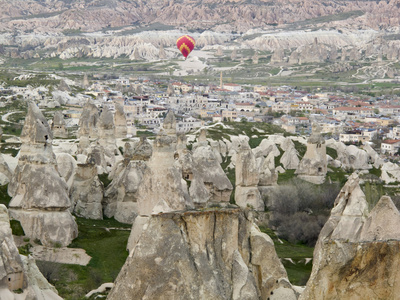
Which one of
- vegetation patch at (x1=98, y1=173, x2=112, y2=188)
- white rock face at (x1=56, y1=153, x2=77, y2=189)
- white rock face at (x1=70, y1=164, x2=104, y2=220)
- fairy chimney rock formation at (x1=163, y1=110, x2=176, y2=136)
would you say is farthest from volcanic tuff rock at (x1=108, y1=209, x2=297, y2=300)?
fairy chimney rock formation at (x1=163, y1=110, x2=176, y2=136)

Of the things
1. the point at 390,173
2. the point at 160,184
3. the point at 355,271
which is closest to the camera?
the point at 355,271

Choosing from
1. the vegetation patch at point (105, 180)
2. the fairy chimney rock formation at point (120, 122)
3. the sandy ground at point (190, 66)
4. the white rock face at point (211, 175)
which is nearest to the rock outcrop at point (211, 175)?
the white rock face at point (211, 175)

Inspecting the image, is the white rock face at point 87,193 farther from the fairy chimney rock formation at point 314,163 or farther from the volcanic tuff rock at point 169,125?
the fairy chimney rock formation at point 314,163

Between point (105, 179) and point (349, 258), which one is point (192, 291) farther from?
point (105, 179)

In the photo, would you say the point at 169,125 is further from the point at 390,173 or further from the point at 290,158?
the point at 390,173

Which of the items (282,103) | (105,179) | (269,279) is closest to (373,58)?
(282,103)

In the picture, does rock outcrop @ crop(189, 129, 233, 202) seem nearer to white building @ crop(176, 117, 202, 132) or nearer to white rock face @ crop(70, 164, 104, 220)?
white rock face @ crop(70, 164, 104, 220)

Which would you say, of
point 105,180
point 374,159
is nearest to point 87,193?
point 105,180
